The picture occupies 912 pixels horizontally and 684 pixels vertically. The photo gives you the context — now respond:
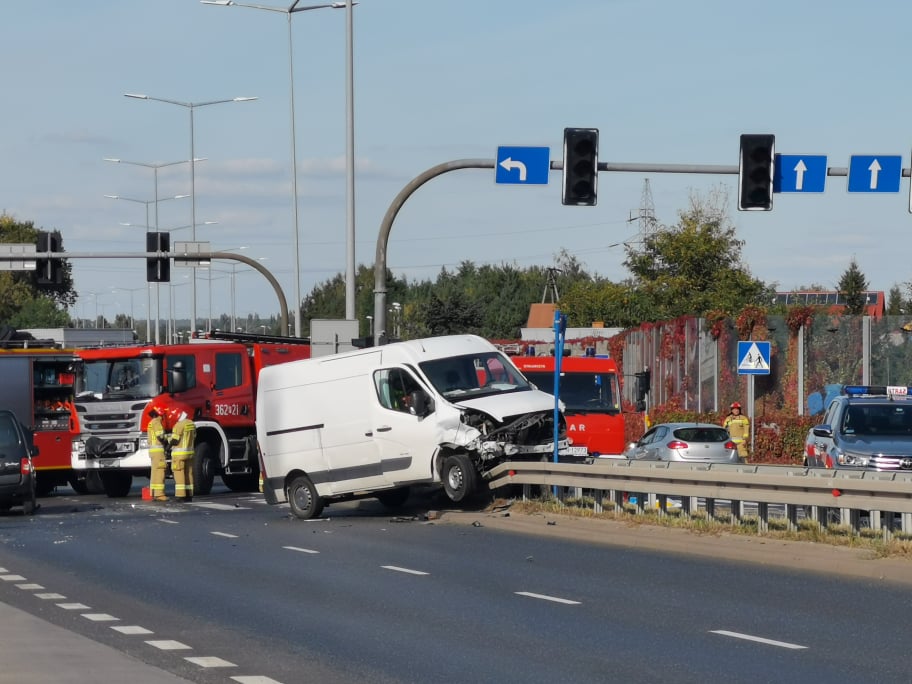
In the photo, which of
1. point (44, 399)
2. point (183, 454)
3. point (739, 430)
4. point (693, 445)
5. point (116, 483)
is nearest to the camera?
point (183, 454)

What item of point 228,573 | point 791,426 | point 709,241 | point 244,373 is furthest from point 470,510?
point 709,241

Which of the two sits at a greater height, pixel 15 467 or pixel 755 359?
pixel 755 359

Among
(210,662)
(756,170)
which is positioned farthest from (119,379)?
(210,662)

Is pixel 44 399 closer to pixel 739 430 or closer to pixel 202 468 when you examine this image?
pixel 202 468

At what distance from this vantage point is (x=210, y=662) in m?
10.3

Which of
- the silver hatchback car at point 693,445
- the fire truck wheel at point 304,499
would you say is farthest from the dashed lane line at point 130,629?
the silver hatchback car at point 693,445

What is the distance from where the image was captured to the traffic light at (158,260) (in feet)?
120

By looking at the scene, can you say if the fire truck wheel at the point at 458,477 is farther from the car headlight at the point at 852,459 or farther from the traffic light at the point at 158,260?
the traffic light at the point at 158,260

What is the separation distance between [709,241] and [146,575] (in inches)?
2165

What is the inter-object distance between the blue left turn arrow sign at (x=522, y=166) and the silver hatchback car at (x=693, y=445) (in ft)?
25.1

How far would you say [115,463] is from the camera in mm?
30250

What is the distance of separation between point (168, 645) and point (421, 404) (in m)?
11.4

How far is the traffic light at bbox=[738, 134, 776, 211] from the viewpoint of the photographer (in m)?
24.3

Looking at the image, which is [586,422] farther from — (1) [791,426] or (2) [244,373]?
(1) [791,426]
